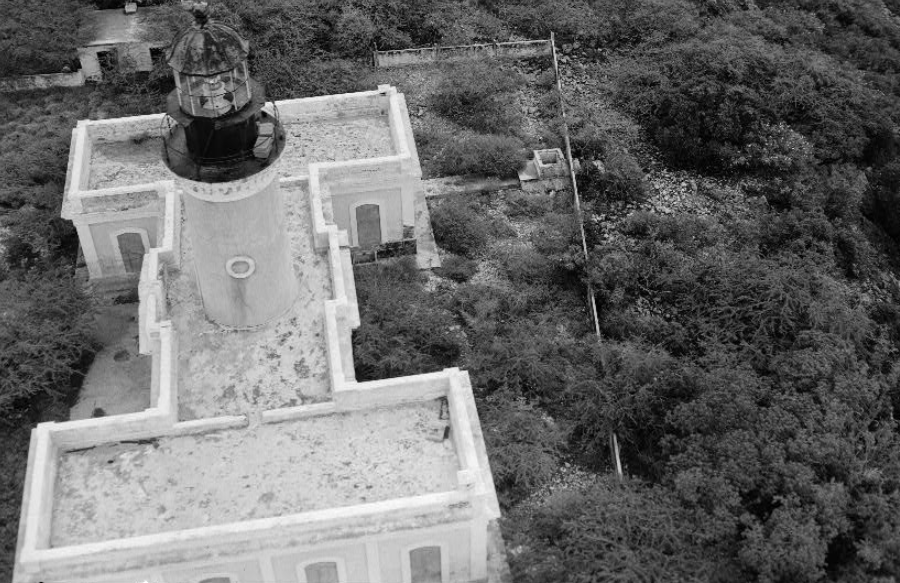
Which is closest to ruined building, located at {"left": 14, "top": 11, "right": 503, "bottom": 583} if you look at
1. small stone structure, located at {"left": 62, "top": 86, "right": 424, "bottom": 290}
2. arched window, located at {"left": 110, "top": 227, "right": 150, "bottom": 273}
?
small stone structure, located at {"left": 62, "top": 86, "right": 424, "bottom": 290}

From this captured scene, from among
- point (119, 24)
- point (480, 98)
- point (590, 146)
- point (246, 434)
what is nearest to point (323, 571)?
point (246, 434)

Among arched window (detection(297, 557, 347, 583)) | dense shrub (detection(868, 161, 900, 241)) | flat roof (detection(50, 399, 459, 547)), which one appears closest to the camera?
flat roof (detection(50, 399, 459, 547))

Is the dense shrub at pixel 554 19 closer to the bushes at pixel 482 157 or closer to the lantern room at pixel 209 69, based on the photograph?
the bushes at pixel 482 157

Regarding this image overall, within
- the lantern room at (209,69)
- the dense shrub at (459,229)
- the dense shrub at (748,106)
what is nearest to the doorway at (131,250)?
the dense shrub at (459,229)

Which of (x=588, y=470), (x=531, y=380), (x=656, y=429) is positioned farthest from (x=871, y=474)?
(x=531, y=380)

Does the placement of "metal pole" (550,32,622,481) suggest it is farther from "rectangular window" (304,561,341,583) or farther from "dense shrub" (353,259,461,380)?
"rectangular window" (304,561,341,583)

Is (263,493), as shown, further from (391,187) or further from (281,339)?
(391,187)
